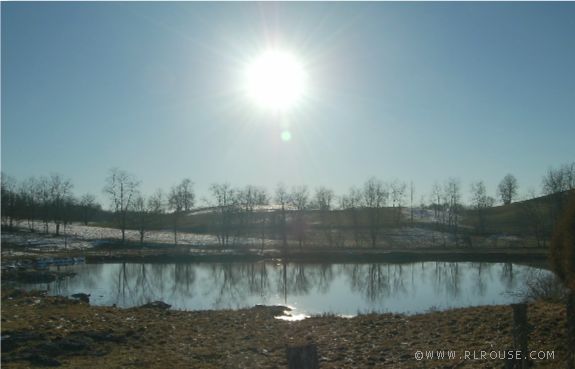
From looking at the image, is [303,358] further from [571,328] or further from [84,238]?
[84,238]

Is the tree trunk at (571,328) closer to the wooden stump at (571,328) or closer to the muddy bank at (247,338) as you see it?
the wooden stump at (571,328)

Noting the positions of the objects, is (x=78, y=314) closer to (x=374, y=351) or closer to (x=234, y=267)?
(x=374, y=351)

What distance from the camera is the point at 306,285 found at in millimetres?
37531

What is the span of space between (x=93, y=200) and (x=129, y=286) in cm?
9244

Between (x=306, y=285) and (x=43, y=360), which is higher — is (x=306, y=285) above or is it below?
below

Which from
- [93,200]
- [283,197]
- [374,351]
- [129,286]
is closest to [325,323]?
[374,351]

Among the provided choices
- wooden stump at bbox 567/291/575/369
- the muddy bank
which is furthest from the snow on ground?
wooden stump at bbox 567/291/575/369

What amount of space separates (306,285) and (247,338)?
21.5 metres

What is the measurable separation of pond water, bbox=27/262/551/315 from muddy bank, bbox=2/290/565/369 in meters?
5.82

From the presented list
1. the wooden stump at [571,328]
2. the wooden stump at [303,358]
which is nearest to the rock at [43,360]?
the wooden stump at [303,358]

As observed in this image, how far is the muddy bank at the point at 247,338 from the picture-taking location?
12550mm

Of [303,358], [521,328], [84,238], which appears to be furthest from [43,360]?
[84,238]

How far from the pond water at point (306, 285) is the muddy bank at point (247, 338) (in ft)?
19.1

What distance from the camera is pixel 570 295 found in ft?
29.3
